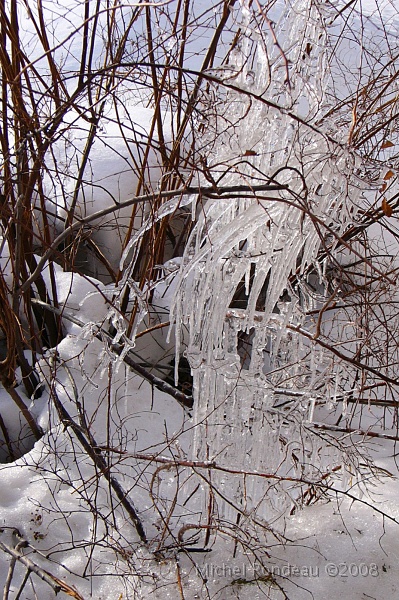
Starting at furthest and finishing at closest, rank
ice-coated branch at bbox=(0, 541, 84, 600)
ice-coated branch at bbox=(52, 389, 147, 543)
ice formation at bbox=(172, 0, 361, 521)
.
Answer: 1. ice-coated branch at bbox=(52, 389, 147, 543)
2. ice-coated branch at bbox=(0, 541, 84, 600)
3. ice formation at bbox=(172, 0, 361, 521)

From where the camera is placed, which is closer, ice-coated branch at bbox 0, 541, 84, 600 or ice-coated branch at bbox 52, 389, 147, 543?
ice-coated branch at bbox 0, 541, 84, 600

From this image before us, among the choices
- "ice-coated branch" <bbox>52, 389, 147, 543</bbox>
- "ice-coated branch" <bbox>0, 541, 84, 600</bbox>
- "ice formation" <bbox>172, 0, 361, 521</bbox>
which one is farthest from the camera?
"ice-coated branch" <bbox>52, 389, 147, 543</bbox>

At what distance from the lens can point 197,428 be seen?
205 cm

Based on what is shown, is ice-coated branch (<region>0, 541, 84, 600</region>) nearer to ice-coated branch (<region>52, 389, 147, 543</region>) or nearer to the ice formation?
ice-coated branch (<region>52, 389, 147, 543</region>)

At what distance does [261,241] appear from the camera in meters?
1.61

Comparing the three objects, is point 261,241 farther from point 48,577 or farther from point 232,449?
point 48,577

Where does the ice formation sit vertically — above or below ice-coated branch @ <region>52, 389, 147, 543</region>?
above

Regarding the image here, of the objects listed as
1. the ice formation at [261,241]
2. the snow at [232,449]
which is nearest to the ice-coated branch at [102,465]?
the snow at [232,449]

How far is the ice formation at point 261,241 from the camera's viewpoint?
4.94ft

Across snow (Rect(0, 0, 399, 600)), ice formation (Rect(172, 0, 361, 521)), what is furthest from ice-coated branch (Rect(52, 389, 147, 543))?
ice formation (Rect(172, 0, 361, 521))

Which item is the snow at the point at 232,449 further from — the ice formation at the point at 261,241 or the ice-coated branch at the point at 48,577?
the ice-coated branch at the point at 48,577

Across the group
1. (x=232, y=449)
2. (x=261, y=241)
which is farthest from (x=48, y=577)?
(x=261, y=241)

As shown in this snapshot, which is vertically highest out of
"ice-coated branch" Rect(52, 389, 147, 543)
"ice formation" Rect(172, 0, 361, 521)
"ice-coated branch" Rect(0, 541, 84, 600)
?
"ice formation" Rect(172, 0, 361, 521)

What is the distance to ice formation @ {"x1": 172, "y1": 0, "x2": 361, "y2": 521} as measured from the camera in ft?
4.94
